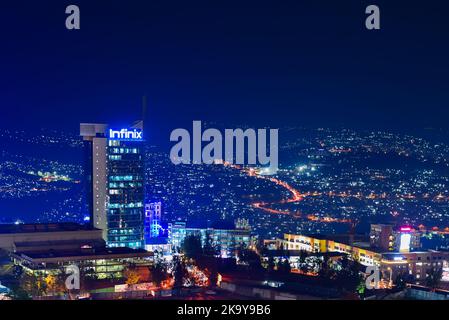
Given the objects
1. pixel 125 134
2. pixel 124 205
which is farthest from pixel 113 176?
pixel 125 134

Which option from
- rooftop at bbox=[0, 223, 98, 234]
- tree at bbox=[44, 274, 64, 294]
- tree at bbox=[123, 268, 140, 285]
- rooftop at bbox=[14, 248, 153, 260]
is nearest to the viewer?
tree at bbox=[44, 274, 64, 294]

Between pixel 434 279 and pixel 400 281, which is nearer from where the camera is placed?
pixel 400 281

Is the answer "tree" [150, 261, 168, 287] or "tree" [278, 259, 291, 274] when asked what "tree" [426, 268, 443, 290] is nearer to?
"tree" [278, 259, 291, 274]

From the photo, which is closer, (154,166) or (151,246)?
(151,246)

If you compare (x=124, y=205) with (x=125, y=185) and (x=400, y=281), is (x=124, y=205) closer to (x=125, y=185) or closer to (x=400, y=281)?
(x=125, y=185)

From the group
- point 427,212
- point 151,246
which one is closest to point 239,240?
point 151,246

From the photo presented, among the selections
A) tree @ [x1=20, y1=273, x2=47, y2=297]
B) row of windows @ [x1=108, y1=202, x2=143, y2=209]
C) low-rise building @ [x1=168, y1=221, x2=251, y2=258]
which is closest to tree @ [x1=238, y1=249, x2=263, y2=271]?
low-rise building @ [x1=168, y1=221, x2=251, y2=258]
